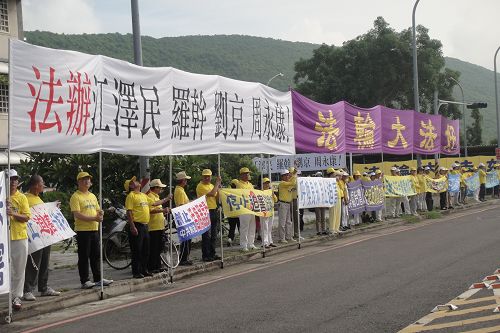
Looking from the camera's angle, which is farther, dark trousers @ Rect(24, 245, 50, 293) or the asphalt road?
dark trousers @ Rect(24, 245, 50, 293)

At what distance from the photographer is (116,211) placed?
13.7 meters

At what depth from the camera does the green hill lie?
134 meters

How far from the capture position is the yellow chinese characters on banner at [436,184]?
25.0 m

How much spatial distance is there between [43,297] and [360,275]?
16.1ft

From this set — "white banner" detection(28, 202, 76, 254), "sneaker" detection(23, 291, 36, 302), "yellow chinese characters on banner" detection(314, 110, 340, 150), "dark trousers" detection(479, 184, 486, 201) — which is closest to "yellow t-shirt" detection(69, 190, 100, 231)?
"white banner" detection(28, 202, 76, 254)

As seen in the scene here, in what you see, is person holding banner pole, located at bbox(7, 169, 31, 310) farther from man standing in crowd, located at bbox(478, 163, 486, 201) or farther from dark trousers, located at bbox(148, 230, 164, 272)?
man standing in crowd, located at bbox(478, 163, 486, 201)

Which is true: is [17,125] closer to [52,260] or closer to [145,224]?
[145,224]

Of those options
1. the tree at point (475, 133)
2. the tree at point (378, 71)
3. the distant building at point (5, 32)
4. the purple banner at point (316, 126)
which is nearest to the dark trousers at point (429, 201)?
the purple banner at point (316, 126)

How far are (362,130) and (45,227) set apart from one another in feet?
41.5

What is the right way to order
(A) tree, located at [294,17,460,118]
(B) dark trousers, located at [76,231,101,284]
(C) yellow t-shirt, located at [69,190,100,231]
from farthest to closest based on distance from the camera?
(A) tree, located at [294,17,460,118], (B) dark trousers, located at [76,231,101,284], (C) yellow t-shirt, located at [69,190,100,231]

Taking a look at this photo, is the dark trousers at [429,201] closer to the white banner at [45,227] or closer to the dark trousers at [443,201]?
the dark trousers at [443,201]

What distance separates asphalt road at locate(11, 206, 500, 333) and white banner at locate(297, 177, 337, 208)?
2.10m

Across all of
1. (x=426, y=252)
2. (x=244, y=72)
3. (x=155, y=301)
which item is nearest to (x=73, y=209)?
(x=155, y=301)

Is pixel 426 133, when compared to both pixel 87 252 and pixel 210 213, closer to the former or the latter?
pixel 210 213
